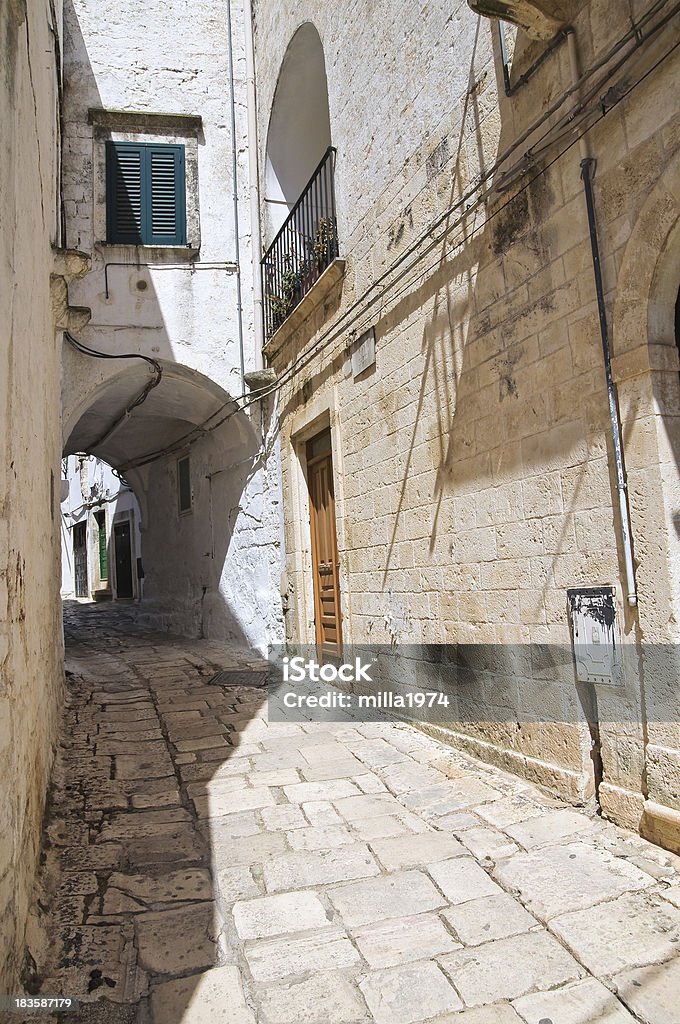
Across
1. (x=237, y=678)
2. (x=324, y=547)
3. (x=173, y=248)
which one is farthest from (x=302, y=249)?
(x=237, y=678)

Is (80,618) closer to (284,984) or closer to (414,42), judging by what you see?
(414,42)

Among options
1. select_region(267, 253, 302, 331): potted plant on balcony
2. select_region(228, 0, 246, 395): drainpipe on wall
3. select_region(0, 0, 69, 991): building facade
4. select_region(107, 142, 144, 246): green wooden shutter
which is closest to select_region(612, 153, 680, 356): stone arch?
select_region(0, 0, 69, 991): building facade

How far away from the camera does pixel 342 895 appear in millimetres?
2932

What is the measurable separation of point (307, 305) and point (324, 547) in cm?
235

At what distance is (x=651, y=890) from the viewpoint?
9.12 ft

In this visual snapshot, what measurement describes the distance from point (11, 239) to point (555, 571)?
9.35 ft

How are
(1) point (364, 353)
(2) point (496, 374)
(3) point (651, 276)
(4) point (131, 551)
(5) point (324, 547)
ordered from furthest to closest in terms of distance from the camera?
(4) point (131, 551), (5) point (324, 547), (1) point (364, 353), (2) point (496, 374), (3) point (651, 276)

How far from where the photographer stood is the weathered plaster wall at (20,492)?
7.52ft

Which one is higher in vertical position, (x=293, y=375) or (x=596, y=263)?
(x=293, y=375)

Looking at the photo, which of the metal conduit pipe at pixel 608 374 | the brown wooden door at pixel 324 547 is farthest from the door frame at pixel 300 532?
the metal conduit pipe at pixel 608 374

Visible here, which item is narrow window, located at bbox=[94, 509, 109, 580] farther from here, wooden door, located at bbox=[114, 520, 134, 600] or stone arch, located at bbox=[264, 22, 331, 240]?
stone arch, located at bbox=[264, 22, 331, 240]

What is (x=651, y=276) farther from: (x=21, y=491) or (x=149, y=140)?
(x=149, y=140)

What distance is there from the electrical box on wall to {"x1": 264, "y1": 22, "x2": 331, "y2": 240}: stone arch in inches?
255

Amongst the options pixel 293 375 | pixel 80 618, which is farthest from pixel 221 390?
pixel 80 618
